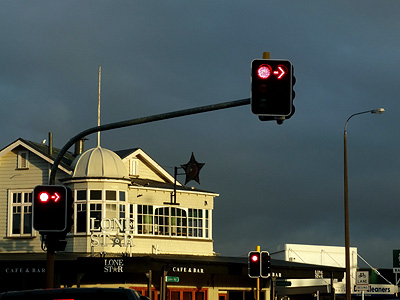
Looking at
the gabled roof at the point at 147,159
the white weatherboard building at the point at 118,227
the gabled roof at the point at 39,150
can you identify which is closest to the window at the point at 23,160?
the white weatherboard building at the point at 118,227

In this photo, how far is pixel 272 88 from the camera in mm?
15273

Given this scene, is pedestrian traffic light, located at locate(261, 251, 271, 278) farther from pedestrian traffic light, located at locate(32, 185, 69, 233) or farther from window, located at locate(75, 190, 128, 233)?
pedestrian traffic light, located at locate(32, 185, 69, 233)

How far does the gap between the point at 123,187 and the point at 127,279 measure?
449cm

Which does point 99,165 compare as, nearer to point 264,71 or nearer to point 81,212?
point 81,212

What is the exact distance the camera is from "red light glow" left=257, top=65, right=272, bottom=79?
15273mm

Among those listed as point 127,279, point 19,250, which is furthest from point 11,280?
point 127,279

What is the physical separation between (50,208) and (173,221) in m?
28.0

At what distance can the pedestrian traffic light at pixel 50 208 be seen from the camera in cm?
1742

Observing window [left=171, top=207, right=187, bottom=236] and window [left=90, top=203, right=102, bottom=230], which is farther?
window [left=171, top=207, right=187, bottom=236]

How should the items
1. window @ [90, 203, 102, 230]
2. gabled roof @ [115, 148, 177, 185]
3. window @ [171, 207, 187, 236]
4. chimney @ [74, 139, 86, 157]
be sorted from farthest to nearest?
chimney @ [74, 139, 86, 157]
gabled roof @ [115, 148, 177, 185]
window @ [171, 207, 187, 236]
window @ [90, 203, 102, 230]

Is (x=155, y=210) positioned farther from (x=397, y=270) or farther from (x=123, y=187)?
(x=397, y=270)

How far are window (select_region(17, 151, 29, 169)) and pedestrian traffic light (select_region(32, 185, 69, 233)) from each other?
88.8 feet

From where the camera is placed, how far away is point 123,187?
42.8 metres

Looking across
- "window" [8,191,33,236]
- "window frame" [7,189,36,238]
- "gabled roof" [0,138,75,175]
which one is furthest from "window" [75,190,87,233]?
"window" [8,191,33,236]
